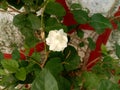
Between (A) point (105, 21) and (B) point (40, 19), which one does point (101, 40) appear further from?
(B) point (40, 19)

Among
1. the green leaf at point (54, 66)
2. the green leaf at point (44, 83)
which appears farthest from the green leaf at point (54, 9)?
the green leaf at point (44, 83)

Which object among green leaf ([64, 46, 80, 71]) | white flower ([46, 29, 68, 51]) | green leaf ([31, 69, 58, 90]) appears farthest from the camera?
green leaf ([64, 46, 80, 71])

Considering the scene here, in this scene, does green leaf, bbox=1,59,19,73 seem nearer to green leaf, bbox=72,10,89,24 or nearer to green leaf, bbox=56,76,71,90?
green leaf, bbox=56,76,71,90

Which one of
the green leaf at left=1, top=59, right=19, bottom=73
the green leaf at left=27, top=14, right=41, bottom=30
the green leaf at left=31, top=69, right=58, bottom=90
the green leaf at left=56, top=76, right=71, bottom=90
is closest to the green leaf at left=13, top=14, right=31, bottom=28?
the green leaf at left=27, top=14, right=41, bottom=30

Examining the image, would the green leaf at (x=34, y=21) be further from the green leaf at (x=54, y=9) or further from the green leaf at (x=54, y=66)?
the green leaf at (x=54, y=66)

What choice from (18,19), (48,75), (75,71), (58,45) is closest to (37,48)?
(75,71)

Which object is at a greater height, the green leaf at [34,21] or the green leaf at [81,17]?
the green leaf at [34,21]
